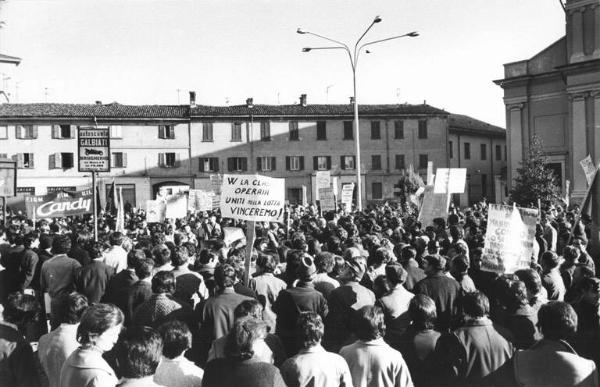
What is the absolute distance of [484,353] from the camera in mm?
4805

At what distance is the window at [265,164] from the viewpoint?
55781 millimetres

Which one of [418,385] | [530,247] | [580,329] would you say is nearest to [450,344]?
[418,385]

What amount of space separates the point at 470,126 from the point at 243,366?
208 ft

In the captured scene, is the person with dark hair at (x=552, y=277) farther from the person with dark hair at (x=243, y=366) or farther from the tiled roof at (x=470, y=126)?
the tiled roof at (x=470, y=126)

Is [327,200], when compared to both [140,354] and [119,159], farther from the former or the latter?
[119,159]

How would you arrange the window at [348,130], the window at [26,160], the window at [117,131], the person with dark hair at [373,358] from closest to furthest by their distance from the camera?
the person with dark hair at [373,358] → the window at [26,160] → the window at [117,131] → the window at [348,130]

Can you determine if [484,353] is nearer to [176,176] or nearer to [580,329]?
[580,329]

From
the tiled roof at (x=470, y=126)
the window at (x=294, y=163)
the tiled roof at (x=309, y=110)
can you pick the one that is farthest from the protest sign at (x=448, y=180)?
the tiled roof at (x=470, y=126)

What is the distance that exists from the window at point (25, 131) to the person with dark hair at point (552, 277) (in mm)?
51666

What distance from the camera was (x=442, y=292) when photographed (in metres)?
6.62

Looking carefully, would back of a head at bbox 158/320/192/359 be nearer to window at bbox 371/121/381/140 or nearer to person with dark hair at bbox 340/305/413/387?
person with dark hair at bbox 340/305/413/387

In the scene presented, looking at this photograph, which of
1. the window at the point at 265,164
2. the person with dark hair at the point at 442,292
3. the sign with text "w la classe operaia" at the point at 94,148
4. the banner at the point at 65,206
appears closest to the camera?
the person with dark hair at the point at 442,292

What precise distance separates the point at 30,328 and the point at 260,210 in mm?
3845

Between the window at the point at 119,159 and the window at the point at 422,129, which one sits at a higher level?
the window at the point at 422,129
